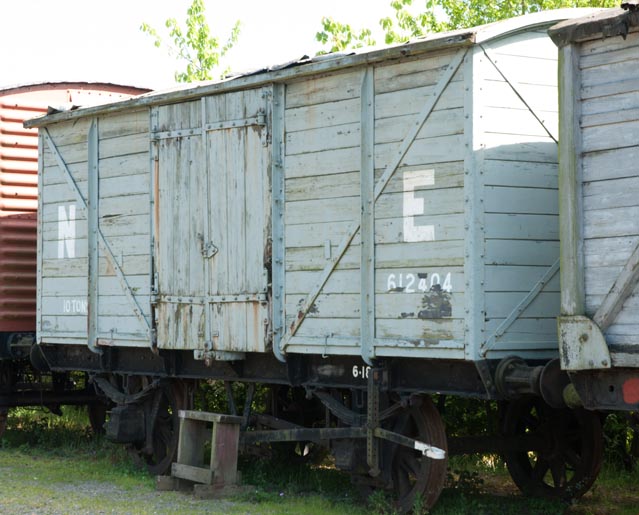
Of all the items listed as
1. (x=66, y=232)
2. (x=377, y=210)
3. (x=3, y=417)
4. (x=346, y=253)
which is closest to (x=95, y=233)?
(x=66, y=232)

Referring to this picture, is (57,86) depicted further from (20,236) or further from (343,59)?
(343,59)

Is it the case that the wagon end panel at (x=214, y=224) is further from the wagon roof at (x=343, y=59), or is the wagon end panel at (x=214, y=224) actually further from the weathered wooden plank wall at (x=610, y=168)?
the weathered wooden plank wall at (x=610, y=168)

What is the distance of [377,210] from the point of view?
938 cm

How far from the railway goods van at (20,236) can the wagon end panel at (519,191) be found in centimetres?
613

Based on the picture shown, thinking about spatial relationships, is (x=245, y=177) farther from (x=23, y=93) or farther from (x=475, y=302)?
(x=23, y=93)

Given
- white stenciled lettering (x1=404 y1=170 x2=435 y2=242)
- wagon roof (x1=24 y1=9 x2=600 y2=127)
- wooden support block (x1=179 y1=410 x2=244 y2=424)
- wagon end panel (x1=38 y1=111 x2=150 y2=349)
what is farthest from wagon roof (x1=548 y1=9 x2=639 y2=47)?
wagon end panel (x1=38 y1=111 x2=150 y2=349)

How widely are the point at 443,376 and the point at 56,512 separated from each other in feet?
11.4

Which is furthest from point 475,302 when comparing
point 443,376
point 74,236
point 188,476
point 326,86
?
point 74,236

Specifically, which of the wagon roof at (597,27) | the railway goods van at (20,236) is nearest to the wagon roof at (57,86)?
the railway goods van at (20,236)

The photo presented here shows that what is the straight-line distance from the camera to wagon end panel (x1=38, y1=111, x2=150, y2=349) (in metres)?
12.0

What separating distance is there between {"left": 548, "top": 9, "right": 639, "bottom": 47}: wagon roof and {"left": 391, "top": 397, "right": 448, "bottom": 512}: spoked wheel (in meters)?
3.22

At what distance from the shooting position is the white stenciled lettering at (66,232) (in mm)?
12883

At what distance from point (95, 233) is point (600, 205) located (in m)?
6.55

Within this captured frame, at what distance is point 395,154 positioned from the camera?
9.23 m
